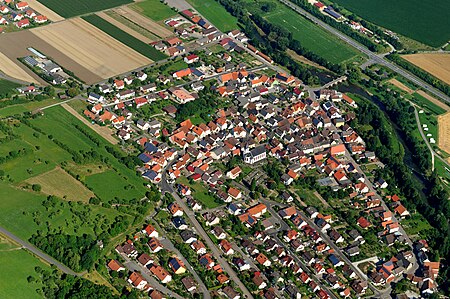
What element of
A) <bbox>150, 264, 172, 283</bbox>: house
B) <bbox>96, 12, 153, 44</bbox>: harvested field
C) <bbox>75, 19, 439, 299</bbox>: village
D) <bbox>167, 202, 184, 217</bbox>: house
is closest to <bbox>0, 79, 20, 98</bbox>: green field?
<bbox>75, 19, 439, 299</bbox>: village

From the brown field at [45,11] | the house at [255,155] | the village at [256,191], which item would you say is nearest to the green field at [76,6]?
the brown field at [45,11]

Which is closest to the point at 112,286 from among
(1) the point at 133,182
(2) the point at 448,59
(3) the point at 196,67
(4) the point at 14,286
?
(4) the point at 14,286

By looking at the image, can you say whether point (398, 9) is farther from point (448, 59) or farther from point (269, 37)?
point (269, 37)

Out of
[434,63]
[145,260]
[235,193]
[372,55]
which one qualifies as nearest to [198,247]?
[145,260]

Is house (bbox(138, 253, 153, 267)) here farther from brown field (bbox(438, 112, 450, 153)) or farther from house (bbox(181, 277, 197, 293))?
brown field (bbox(438, 112, 450, 153))

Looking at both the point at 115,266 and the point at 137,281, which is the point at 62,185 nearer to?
the point at 115,266

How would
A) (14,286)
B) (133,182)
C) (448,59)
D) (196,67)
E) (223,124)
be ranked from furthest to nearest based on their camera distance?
(448,59) → (196,67) → (223,124) → (133,182) → (14,286)

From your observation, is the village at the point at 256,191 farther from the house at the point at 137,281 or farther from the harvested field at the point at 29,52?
the harvested field at the point at 29,52
